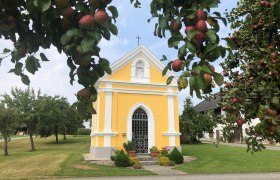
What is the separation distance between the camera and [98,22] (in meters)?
1.75

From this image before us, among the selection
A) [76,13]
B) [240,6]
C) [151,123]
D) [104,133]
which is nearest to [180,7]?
[76,13]

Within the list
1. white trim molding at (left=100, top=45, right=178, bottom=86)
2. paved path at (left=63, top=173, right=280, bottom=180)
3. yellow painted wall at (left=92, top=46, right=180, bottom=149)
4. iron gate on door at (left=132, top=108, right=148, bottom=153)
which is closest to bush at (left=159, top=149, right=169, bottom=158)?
yellow painted wall at (left=92, top=46, right=180, bottom=149)

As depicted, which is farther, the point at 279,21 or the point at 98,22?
the point at 279,21

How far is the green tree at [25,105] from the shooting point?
1350 inches

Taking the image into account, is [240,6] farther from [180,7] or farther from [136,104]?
[136,104]

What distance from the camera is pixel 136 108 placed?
2227 cm

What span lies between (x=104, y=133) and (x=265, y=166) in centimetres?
1003

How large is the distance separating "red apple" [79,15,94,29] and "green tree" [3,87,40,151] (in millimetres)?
34585

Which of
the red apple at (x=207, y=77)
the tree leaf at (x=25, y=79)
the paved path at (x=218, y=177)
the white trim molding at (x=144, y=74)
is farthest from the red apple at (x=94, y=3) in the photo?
the white trim molding at (x=144, y=74)

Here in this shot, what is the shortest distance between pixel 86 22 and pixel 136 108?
67.6 ft

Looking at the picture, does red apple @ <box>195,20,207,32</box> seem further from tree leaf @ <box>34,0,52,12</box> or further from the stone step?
the stone step

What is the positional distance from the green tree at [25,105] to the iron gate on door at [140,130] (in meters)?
16.7

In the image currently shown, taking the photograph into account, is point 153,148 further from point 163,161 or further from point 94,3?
point 94,3

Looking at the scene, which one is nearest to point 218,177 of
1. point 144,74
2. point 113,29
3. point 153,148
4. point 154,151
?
point 154,151
